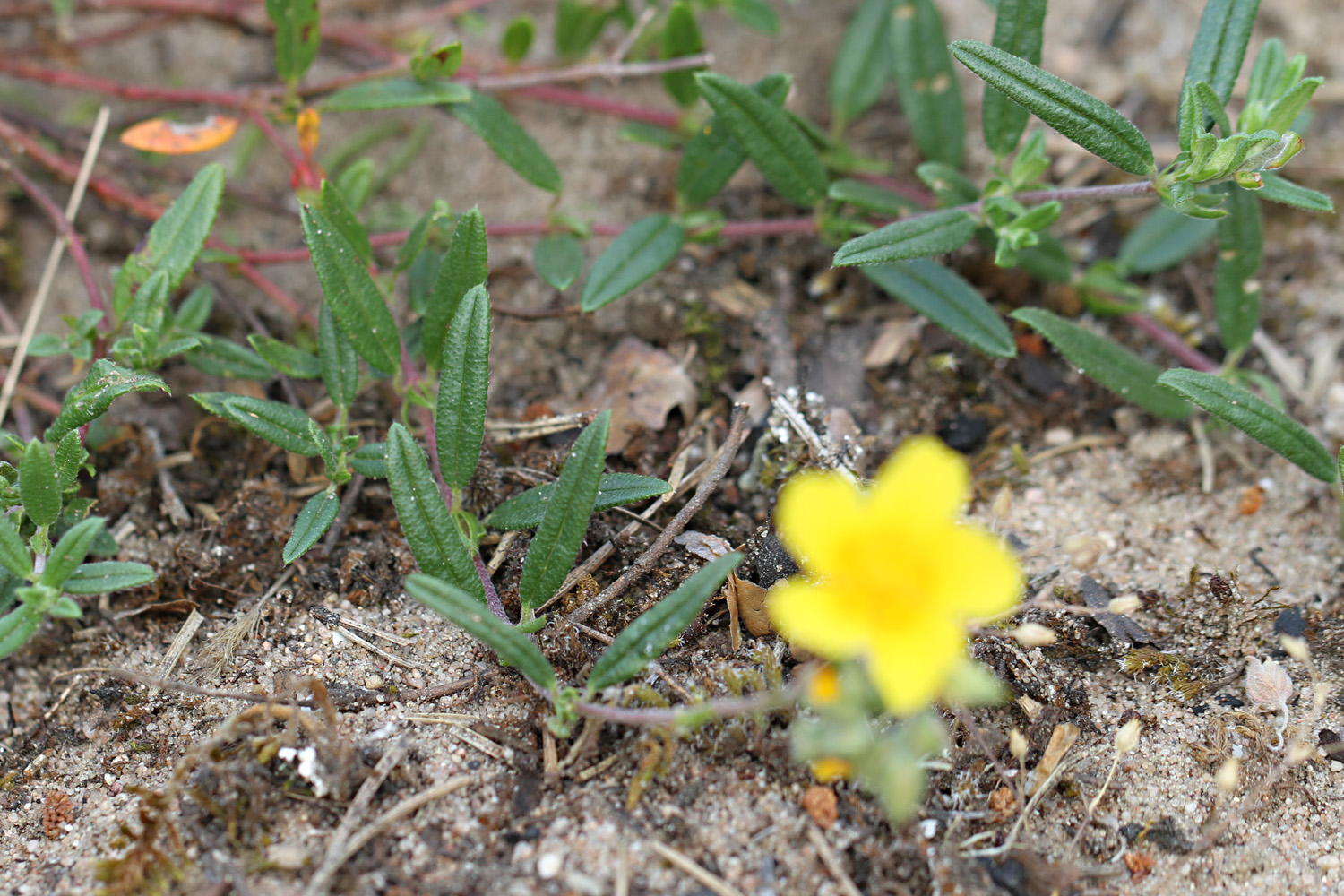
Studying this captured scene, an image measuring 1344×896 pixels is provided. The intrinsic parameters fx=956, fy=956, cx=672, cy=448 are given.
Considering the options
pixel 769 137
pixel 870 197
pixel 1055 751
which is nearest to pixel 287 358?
pixel 769 137

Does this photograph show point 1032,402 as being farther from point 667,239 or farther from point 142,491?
point 142,491

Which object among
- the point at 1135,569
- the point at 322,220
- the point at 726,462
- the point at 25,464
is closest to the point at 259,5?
the point at 322,220

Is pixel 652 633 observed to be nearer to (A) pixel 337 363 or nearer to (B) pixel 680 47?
(A) pixel 337 363

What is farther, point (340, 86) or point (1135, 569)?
point (340, 86)

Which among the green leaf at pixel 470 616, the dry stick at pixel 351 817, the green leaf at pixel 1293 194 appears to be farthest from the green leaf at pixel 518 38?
the dry stick at pixel 351 817

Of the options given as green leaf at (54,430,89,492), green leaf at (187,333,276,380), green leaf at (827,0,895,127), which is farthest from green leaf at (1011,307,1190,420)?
green leaf at (54,430,89,492)

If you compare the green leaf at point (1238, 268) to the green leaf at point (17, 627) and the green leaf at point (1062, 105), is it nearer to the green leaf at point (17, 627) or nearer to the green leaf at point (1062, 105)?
the green leaf at point (1062, 105)
